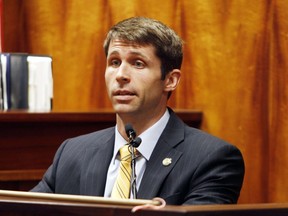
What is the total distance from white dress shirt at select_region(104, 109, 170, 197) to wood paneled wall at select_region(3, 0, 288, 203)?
515 millimetres

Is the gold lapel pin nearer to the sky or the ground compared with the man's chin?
nearer to the ground

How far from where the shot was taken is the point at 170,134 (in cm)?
246

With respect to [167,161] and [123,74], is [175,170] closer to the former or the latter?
[167,161]

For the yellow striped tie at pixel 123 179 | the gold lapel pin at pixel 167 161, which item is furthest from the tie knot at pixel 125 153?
the gold lapel pin at pixel 167 161

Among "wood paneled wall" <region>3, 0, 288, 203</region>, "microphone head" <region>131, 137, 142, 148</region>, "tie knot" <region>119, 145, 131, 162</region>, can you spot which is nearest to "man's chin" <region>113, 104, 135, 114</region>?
"tie knot" <region>119, 145, 131, 162</region>

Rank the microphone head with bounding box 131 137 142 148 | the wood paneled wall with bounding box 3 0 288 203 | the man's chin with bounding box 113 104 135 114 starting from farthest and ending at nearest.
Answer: the wood paneled wall with bounding box 3 0 288 203 < the man's chin with bounding box 113 104 135 114 < the microphone head with bounding box 131 137 142 148

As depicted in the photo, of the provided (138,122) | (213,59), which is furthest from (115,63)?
(213,59)

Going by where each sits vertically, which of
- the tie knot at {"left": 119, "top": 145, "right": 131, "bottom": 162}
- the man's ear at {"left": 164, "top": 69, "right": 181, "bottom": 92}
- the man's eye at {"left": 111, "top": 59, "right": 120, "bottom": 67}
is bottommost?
the tie knot at {"left": 119, "top": 145, "right": 131, "bottom": 162}

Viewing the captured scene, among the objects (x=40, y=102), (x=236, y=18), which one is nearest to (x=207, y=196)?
(x=236, y=18)

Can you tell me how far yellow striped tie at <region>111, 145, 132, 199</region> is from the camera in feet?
7.56

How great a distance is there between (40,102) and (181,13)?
67 centimetres

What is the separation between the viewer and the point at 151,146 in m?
2.44

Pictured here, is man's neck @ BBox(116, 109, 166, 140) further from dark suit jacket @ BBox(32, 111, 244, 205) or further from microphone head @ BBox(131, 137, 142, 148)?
microphone head @ BBox(131, 137, 142, 148)

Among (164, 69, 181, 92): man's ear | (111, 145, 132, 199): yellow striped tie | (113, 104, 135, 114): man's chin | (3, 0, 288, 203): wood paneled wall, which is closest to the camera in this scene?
(111, 145, 132, 199): yellow striped tie
